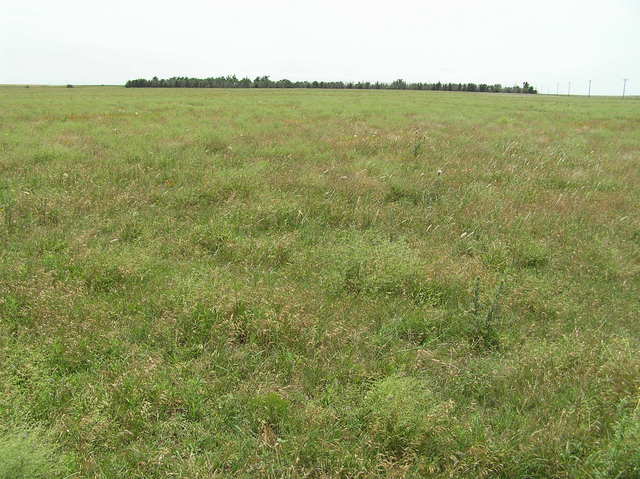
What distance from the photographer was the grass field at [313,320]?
124 inches

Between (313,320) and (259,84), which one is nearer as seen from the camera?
(313,320)

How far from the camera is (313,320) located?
464cm

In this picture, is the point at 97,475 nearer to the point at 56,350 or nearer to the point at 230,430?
the point at 230,430

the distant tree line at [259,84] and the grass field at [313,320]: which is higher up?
the distant tree line at [259,84]

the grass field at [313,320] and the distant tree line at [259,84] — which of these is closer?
the grass field at [313,320]

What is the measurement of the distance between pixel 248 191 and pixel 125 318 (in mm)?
4115

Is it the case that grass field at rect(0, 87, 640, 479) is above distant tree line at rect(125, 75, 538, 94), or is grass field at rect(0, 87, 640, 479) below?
below

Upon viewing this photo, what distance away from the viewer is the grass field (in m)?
3.15

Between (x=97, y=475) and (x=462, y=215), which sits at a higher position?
(x=462, y=215)

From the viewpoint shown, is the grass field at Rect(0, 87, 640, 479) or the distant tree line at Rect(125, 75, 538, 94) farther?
the distant tree line at Rect(125, 75, 538, 94)

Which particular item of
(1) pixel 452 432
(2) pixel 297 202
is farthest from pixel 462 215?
(1) pixel 452 432

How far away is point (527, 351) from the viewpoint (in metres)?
4.30

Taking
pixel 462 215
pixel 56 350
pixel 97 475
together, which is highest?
pixel 462 215

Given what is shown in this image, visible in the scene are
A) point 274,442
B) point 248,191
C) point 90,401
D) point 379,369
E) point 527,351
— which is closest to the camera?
point 274,442
